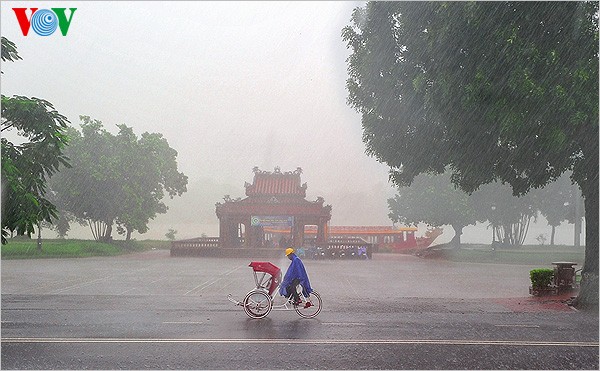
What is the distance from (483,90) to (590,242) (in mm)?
6192

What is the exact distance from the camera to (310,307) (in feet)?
39.4

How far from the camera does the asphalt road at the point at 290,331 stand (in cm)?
801

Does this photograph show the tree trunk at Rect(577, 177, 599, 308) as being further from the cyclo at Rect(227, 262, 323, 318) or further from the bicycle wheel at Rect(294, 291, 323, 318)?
the cyclo at Rect(227, 262, 323, 318)

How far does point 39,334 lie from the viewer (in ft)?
32.1

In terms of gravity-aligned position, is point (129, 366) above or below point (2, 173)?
below

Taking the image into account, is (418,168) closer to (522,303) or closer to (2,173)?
(522,303)

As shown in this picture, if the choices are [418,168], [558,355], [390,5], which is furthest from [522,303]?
[390,5]

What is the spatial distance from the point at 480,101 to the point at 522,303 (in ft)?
20.1

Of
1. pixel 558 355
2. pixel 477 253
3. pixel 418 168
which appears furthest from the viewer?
pixel 477 253

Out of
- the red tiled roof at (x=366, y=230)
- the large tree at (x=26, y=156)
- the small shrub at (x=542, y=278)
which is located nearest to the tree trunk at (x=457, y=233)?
the red tiled roof at (x=366, y=230)

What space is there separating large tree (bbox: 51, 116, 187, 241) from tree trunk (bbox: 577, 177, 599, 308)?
32.3 metres

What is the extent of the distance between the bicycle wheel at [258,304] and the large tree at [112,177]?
30367mm

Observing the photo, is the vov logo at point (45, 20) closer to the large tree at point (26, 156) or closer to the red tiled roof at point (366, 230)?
the large tree at point (26, 156)

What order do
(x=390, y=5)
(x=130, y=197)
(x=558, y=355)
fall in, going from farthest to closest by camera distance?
(x=130, y=197), (x=390, y=5), (x=558, y=355)
